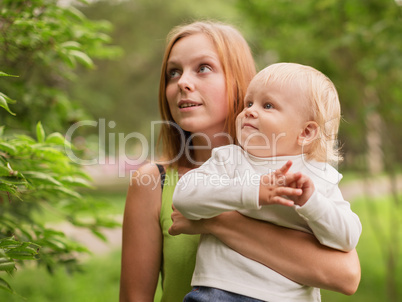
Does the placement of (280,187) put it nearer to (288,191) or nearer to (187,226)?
(288,191)

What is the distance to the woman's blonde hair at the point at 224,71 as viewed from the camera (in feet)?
6.15

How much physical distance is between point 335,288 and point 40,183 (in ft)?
3.76

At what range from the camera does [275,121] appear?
149cm

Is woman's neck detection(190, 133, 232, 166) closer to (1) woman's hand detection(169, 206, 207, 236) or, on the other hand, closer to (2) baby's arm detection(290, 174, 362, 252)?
(1) woman's hand detection(169, 206, 207, 236)

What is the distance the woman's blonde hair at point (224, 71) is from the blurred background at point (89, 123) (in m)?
0.34

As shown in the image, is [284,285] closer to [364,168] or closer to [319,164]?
[319,164]

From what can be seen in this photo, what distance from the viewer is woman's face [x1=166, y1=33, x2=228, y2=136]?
1792 millimetres

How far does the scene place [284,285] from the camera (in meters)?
1.44

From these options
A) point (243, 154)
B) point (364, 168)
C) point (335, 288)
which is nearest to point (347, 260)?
point (335, 288)

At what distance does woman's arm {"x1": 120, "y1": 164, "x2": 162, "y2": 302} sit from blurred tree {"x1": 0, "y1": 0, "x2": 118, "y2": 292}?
0.77 feet

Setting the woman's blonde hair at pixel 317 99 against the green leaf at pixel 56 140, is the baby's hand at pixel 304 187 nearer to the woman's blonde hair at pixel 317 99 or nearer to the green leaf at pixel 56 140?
the woman's blonde hair at pixel 317 99

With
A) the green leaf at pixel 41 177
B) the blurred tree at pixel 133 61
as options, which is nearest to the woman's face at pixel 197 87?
the green leaf at pixel 41 177

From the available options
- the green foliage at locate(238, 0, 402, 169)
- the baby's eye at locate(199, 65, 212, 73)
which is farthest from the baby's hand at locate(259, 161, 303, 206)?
the green foliage at locate(238, 0, 402, 169)

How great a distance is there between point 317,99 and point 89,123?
1647 mm
